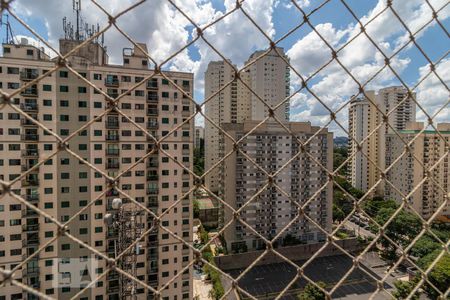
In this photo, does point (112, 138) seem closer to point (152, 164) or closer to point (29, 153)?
point (152, 164)

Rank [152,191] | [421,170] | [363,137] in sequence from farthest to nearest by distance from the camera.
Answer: [363,137]
[421,170]
[152,191]

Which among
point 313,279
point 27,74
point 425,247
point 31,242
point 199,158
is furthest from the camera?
point 199,158

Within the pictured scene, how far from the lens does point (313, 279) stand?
21.9 ft

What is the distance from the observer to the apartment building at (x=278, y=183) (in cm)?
730

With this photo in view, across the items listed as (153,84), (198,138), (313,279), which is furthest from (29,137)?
(198,138)

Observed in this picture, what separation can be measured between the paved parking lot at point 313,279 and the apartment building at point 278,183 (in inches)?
33.2

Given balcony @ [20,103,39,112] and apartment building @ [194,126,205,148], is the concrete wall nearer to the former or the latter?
balcony @ [20,103,39,112]

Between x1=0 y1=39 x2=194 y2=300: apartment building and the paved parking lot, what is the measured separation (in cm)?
226

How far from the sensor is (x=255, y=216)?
7.57 m

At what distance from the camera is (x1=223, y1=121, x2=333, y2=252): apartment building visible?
7.30 m

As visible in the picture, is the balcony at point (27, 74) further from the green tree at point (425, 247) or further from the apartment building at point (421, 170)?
the apartment building at point (421, 170)

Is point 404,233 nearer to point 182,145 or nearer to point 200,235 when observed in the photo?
point 200,235

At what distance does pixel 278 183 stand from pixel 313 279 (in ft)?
8.03

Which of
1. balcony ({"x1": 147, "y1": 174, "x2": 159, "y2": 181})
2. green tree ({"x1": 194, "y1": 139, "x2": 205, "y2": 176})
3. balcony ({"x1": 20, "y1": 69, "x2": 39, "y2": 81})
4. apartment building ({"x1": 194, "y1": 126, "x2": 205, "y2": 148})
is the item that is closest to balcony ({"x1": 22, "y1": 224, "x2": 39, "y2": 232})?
balcony ({"x1": 147, "y1": 174, "x2": 159, "y2": 181})
